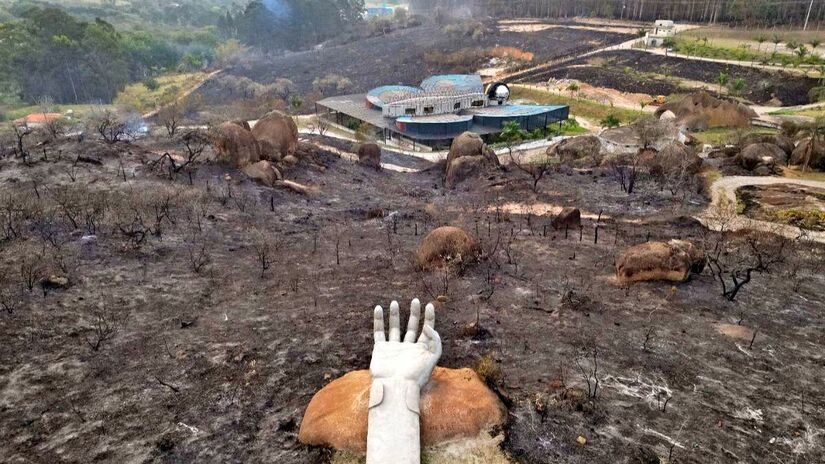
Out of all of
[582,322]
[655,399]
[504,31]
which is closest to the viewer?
[655,399]

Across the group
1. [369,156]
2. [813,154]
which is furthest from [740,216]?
[369,156]

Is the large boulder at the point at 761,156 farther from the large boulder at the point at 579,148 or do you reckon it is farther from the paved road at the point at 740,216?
the large boulder at the point at 579,148

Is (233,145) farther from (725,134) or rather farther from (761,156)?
(725,134)

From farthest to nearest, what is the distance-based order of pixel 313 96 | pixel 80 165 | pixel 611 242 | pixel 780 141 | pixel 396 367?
pixel 313 96, pixel 780 141, pixel 80 165, pixel 611 242, pixel 396 367

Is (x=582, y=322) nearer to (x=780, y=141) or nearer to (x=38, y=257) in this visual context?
(x=38, y=257)

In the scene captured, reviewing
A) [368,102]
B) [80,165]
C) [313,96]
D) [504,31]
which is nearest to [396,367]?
[80,165]

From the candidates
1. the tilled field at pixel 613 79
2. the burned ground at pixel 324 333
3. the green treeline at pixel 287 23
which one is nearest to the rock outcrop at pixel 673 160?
the burned ground at pixel 324 333
